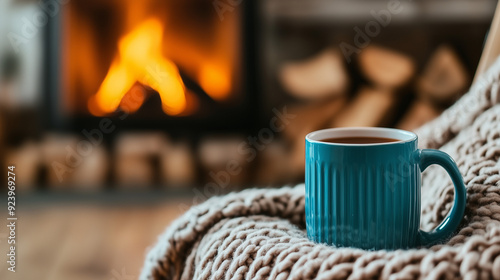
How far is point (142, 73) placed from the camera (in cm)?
168

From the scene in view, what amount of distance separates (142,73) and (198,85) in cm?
17

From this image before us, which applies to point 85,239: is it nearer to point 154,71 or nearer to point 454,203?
point 154,71

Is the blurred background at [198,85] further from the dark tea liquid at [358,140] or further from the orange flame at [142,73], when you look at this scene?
the dark tea liquid at [358,140]

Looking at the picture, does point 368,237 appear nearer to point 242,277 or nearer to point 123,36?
point 242,277

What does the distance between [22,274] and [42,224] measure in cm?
29

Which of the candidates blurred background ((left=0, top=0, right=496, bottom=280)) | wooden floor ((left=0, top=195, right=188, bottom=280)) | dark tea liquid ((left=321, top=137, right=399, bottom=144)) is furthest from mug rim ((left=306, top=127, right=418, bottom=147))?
blurred background ((left=0, top=0, right=496, bottom=280))

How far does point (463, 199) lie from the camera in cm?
41

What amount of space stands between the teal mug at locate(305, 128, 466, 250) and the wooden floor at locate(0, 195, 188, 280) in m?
0.93

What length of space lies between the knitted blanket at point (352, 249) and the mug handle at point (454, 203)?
0.01m

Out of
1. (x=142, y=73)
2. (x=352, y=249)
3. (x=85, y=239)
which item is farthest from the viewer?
(x=142, y=73)

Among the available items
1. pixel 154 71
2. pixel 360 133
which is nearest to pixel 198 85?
pixel 154 71

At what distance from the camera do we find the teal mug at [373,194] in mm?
401

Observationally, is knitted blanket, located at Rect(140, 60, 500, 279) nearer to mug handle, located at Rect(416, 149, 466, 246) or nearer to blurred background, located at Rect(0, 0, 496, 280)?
mug handle, located at Rect(416, 149, 466, 246)

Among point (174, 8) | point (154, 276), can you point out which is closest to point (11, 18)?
point (174, 8)
